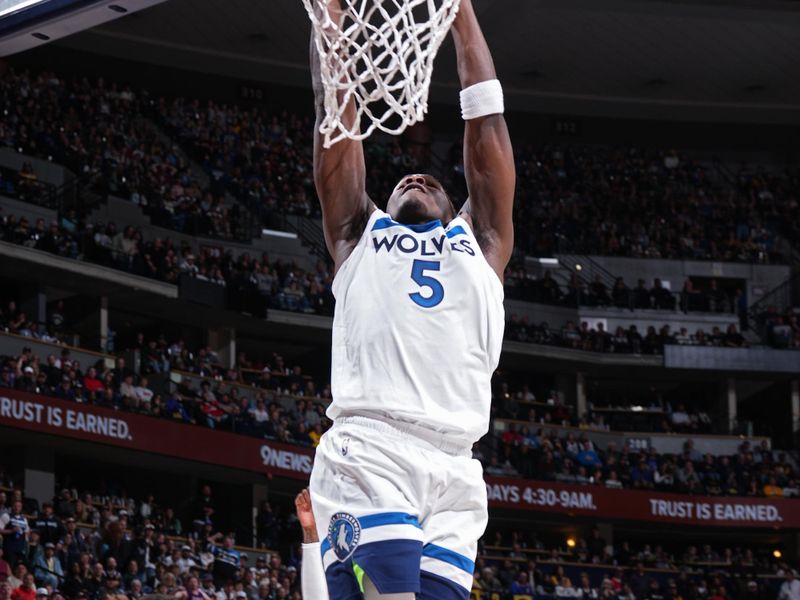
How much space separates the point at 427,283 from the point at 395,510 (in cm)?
71

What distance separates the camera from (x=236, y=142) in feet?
109

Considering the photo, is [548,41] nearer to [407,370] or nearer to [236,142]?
[236,142]

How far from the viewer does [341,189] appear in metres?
4.38

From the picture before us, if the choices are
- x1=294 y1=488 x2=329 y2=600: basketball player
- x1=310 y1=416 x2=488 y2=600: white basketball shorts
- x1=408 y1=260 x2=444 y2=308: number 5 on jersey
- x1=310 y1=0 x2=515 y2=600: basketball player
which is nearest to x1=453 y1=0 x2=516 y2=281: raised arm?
x1=310 y1=0 x2=515 y2=600: basketball player

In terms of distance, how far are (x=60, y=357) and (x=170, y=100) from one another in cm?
1152

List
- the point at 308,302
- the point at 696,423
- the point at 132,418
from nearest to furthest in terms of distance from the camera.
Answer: the point at 132,418 → the point at 308,302 → the point at 696,423

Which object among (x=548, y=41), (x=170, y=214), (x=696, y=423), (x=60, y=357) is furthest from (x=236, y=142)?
(x=696, y=423)

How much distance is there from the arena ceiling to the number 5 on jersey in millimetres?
27322

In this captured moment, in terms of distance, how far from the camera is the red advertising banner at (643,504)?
28.3 metres

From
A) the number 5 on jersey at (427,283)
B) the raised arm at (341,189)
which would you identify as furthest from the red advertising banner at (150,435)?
the number 5 on jersey at (427,283)

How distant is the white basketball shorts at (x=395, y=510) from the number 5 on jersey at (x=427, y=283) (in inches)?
15.0

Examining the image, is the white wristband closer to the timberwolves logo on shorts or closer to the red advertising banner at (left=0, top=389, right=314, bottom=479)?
the timberwolves logo on shorts

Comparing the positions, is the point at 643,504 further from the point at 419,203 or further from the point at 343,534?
the point at 343,534

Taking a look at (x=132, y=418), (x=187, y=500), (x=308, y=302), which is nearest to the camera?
(x=132, y=418)
